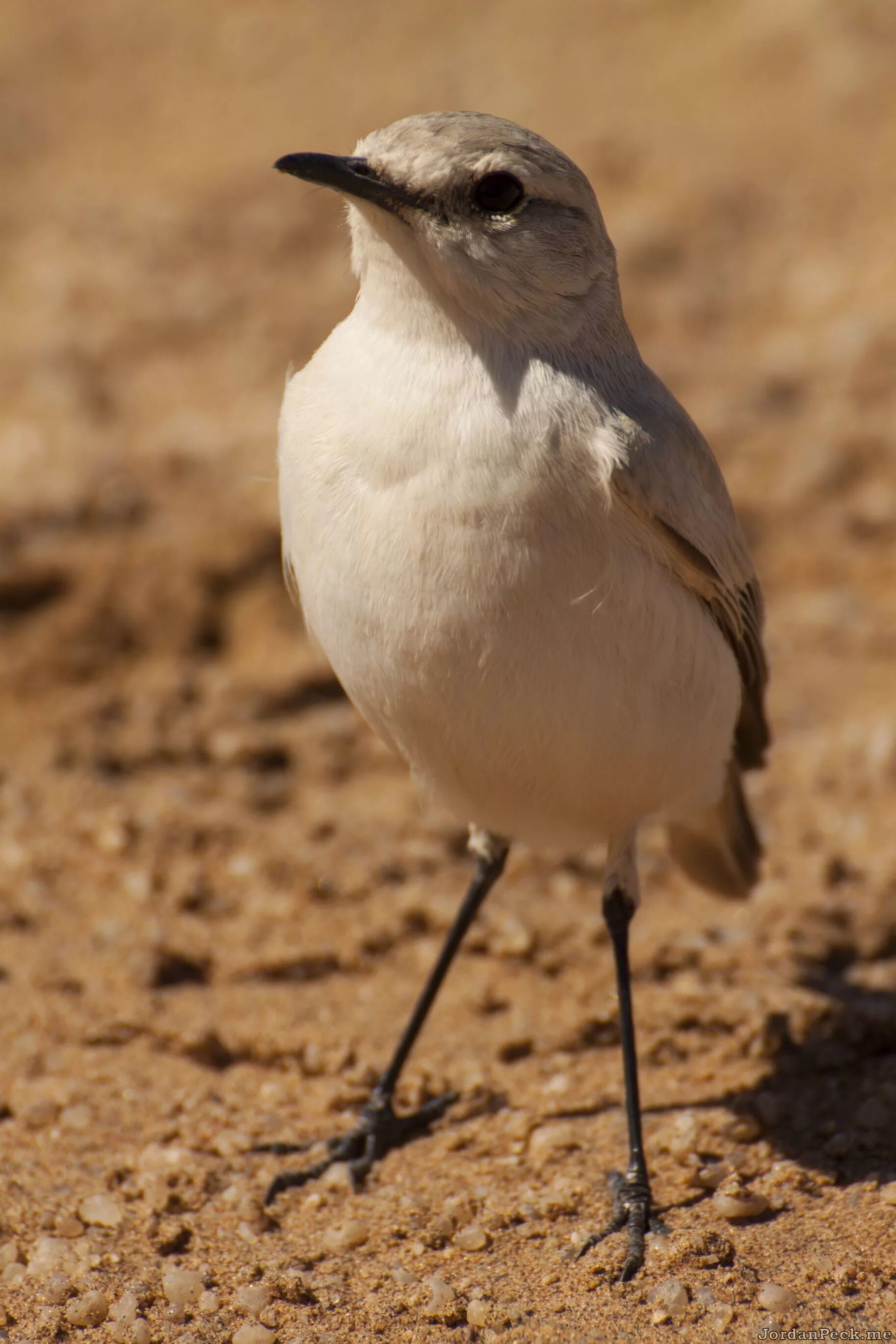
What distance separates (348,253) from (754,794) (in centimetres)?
386

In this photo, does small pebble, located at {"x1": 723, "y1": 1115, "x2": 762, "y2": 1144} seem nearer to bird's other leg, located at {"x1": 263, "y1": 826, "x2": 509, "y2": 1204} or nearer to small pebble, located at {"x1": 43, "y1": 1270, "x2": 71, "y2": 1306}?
bird's other leg, located at {"x1": 263, "y1": 826, "x2": 509, "y2": 1204}

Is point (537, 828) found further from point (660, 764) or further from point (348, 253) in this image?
point (348, 253)

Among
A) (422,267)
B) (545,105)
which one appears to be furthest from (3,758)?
(545,105)

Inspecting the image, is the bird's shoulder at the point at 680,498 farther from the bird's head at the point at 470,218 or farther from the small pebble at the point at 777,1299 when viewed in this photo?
the small pebble at the point at 777,1299

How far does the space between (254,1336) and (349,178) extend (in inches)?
130

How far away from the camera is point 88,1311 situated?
3.89m

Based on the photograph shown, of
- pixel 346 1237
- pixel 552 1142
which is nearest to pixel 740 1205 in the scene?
pixel 552 1142

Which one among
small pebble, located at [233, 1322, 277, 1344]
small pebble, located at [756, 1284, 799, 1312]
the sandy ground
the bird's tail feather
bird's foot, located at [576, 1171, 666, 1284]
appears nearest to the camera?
small pebble, located at [233, 1322, 277, 1344]

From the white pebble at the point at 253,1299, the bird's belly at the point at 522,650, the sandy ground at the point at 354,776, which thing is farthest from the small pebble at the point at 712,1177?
the white pebble at the point at 253,1299

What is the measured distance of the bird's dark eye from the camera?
3971mm

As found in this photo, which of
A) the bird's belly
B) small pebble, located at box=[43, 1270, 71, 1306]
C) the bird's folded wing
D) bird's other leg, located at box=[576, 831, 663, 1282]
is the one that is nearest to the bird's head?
the bird's folded wing

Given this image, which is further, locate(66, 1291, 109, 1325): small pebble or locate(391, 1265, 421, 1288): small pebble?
locate(391, 1265, 421, 1288): small pebble

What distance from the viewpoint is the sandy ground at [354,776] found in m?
4.30

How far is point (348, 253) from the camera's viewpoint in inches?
179
